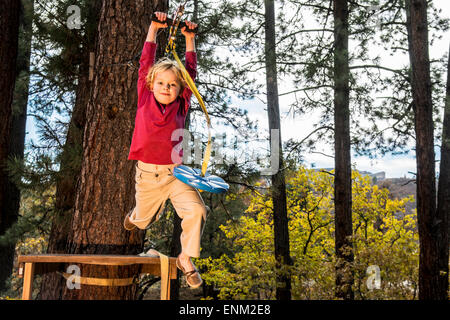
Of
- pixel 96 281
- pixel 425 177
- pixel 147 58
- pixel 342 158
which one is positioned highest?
pixel 342 158

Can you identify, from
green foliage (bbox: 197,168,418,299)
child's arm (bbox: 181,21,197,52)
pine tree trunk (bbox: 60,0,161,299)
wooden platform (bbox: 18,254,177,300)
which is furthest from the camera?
green foliage (bbox: 197,168,418,299)

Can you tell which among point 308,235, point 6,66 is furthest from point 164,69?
point 308,235

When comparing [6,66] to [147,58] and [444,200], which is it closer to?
[147,58]

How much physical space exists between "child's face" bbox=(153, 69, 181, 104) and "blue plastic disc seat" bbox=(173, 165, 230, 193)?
0.37m

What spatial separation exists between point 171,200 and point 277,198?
22.3ft

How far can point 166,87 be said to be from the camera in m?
2.23

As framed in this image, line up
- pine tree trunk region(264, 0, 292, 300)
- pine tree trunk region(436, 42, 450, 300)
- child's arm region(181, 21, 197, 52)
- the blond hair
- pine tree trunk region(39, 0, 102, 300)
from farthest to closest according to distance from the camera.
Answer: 1. pine tree trunk region(264, 0, 292, 300)
2. pine tree trunk region(436, 42, 450, 300)
3. pine tree trunk region(39, 0, 102, 300)
4. child's arm region(181, 21, 197, 52)
5. the blond hair

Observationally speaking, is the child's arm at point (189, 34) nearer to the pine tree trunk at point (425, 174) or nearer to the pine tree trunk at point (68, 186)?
the pine tree trunk at point (68, 186)

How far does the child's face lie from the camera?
2.22 m

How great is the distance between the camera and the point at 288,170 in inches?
266

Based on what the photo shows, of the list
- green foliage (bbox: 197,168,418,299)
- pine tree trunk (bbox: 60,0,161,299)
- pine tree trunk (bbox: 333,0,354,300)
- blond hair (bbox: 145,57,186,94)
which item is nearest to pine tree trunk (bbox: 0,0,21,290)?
pine tree trunk (bbox: 60,0,161,299)

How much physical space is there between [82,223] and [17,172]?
1939mm

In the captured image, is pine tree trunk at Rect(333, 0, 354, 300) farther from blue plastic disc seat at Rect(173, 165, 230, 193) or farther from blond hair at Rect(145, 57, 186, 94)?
blue plastic disc seat at Rect(173, 165, 230, 193)
